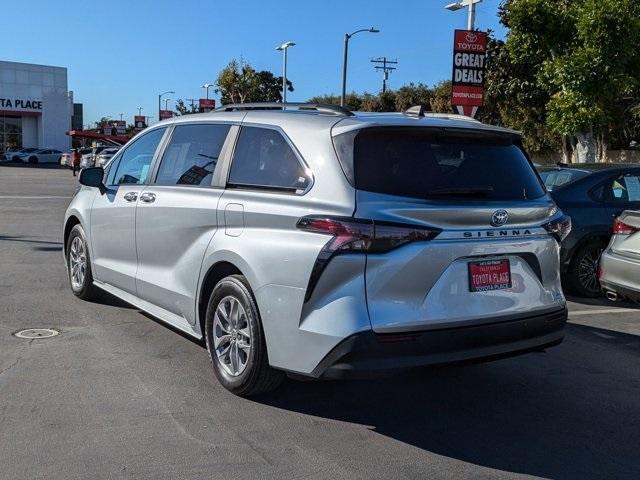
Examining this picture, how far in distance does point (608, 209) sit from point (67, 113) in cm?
6576

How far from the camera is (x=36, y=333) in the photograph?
616cm

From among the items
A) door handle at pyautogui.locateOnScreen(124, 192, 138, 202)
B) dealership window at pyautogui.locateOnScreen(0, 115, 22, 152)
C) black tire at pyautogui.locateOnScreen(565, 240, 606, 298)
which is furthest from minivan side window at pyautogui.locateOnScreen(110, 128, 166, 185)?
dealership window at pyautogui.locateOnScreen(0, 115, 22, 152)

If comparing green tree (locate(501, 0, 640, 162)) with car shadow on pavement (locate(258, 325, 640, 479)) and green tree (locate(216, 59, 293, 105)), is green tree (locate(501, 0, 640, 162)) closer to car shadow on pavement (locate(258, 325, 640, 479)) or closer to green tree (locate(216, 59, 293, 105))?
car shadow on pavement (locate(258, 325, 640, 479))

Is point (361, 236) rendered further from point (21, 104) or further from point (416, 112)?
point (21, 104)

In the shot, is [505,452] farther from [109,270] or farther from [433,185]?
[109,270]

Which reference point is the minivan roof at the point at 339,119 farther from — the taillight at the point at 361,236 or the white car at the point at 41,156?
the white car at the point at 41,156

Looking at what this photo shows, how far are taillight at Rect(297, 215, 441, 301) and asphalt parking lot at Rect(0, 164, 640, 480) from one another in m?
1.00

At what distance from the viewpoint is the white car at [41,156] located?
59375 millimetres

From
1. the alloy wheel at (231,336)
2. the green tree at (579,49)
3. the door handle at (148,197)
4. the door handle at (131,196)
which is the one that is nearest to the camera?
the alloy wheel at (231,336)

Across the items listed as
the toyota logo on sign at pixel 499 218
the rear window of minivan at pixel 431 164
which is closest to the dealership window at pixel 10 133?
the rear window of minivan at pixel 431 164

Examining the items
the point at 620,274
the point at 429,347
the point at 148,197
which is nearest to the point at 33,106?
the point at 148,197

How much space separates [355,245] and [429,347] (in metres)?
0.73

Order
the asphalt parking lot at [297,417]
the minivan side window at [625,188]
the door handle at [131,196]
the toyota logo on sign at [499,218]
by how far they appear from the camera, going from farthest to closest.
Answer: the minivan side window at [625,188] → the door handle at [131,196] → the toyota logo on sign at [499,218] → the asphalt parking lot at [297,417]

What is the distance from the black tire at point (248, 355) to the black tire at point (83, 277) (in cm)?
271
